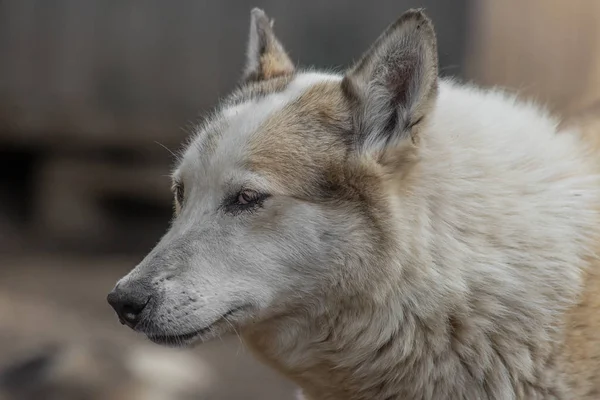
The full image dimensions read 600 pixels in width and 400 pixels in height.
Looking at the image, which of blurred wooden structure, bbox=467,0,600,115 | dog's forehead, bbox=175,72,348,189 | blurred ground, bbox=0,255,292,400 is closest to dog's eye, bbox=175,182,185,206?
dog's forehead, bbox=175,72,348,189

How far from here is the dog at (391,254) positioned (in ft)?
10.3

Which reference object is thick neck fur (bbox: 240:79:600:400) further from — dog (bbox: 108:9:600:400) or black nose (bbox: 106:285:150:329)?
black nose (bbox: 106:285:150:329)

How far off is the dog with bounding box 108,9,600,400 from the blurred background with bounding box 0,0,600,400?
3705mm

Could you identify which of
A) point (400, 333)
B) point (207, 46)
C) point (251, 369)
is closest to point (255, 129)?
point (400, 333)

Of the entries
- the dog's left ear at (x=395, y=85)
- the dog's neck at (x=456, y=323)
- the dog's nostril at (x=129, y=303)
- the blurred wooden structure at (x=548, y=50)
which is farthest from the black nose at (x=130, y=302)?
the blurred wooden structure at (x=548, y=50)

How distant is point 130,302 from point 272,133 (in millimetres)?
770

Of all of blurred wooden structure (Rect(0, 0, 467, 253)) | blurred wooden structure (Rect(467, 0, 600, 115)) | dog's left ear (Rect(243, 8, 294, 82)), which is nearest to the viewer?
dog's left ear (Rect(243, 8, 294, 82))

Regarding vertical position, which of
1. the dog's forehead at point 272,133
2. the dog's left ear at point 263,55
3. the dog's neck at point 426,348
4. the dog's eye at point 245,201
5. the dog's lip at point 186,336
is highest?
the dog's left ear at point 263,55

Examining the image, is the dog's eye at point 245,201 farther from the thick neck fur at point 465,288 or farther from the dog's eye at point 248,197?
the thick neck fur at point 465,288

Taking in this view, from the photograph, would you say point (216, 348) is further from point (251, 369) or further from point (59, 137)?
point (59, 137)

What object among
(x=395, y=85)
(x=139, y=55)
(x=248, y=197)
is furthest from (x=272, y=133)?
(x=139, y=55)

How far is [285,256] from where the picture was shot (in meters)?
3.13

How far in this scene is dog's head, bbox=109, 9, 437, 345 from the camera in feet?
10.2

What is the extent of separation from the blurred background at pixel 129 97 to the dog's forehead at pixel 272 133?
12.0 ft
